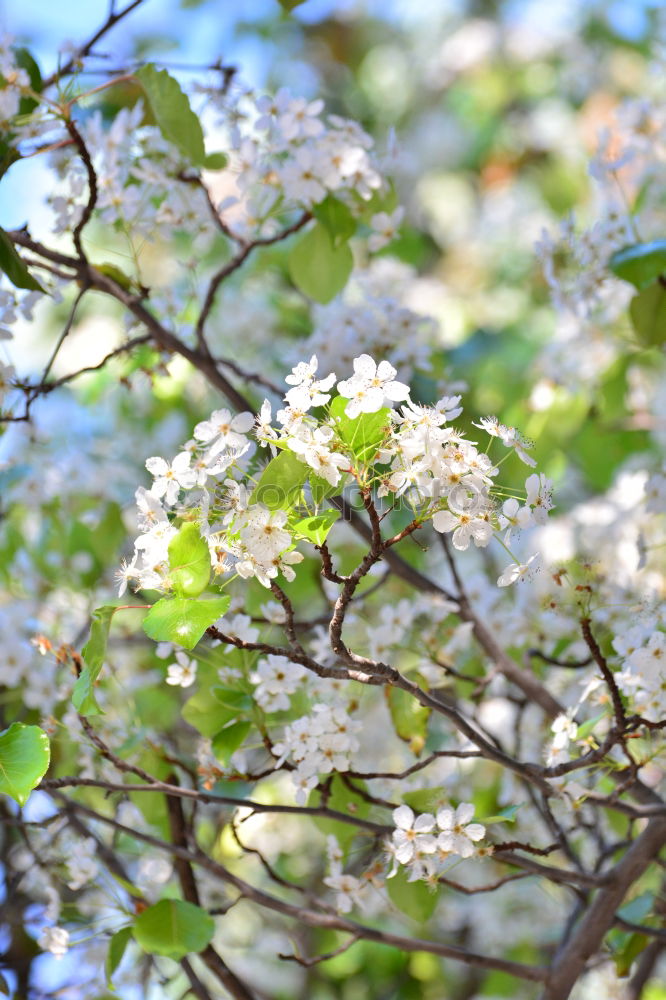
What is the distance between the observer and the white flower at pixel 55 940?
925 millimetres

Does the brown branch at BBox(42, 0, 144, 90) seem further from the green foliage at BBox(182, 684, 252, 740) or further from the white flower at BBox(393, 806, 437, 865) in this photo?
the white flower at BBox(393, 806, 437, 865)

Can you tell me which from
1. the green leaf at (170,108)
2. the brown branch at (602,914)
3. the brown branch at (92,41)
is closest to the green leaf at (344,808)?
the brown branch at (602,914)

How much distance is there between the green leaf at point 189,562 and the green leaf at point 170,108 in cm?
49

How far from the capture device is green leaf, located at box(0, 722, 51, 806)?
0.70 meters

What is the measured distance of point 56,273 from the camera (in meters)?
1.01

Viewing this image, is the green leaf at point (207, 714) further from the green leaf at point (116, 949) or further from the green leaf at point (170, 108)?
the green leaf at point (170, 108)

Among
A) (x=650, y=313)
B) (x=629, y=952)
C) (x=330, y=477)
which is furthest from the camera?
(x=650, y=313)

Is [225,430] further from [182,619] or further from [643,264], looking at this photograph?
[643,264]

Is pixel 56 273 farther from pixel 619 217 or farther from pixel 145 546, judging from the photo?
pixel 619 217

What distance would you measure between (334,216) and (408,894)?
25.3 inches

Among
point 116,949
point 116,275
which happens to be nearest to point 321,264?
point 116,275

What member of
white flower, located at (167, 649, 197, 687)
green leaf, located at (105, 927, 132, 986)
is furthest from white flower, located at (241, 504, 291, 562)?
green leaf, located at (105, 927, 132, 986)

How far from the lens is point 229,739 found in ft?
2.88

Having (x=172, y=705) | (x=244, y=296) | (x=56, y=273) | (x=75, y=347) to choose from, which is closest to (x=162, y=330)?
(x=56, y=273)
